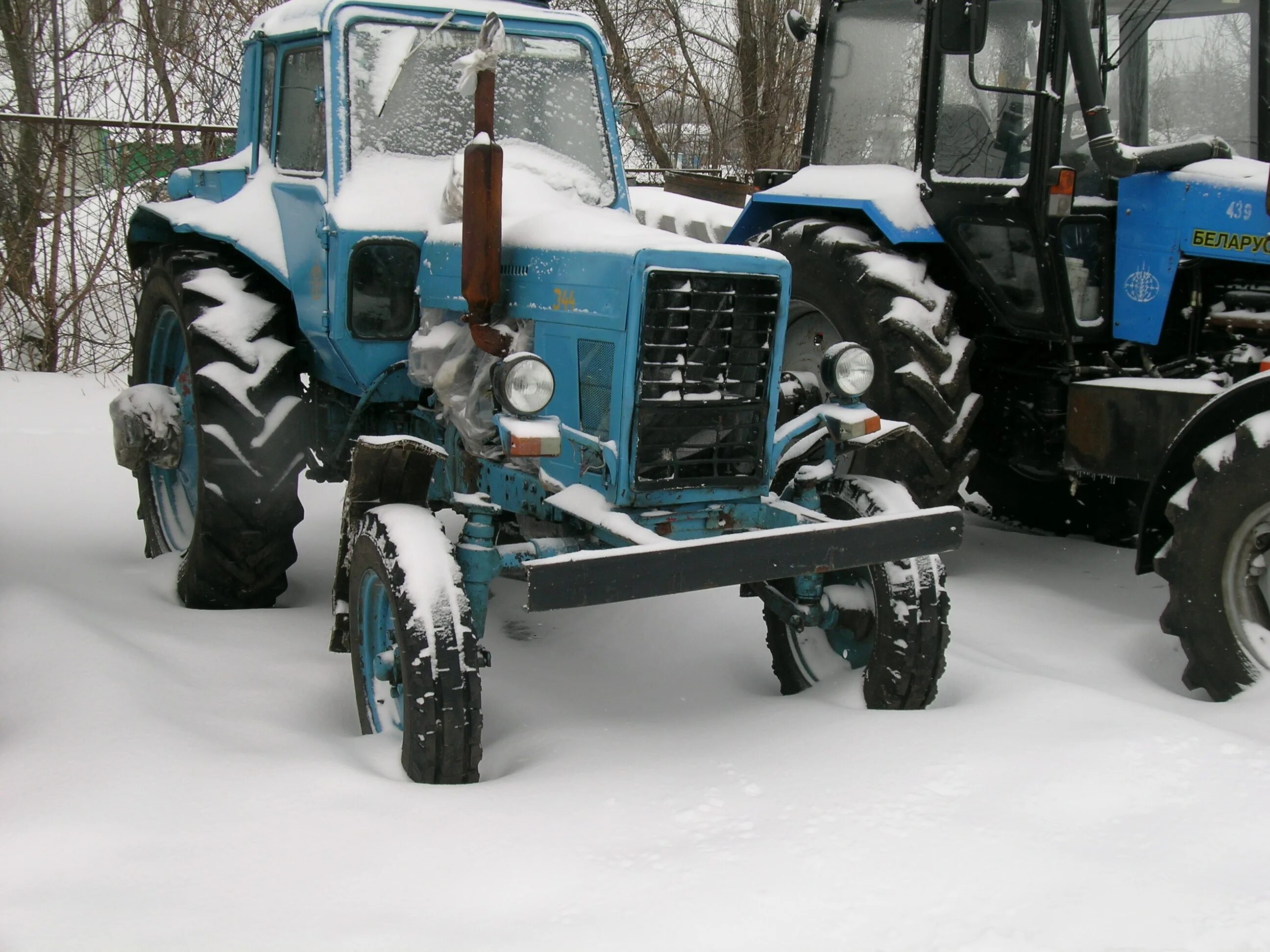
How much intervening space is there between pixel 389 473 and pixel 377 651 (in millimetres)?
512

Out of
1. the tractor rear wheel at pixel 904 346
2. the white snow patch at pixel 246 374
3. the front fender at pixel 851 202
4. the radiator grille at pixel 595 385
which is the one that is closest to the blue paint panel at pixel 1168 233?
the tractor rear wheel at pixel 904 346

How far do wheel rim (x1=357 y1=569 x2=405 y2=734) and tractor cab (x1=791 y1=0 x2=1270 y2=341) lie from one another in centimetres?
287

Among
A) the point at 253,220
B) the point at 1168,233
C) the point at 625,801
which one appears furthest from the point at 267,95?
the point at 1168,233

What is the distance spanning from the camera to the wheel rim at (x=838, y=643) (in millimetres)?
4066

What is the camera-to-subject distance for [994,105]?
17.3 feet

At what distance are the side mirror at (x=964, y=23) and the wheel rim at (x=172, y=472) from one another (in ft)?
10.6

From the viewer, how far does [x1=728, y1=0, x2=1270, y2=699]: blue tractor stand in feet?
15.5

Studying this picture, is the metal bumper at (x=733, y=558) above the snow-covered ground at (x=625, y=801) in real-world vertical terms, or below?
above

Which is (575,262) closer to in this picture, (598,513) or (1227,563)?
(598,513)

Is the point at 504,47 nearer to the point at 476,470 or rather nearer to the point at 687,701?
the point at 476,470

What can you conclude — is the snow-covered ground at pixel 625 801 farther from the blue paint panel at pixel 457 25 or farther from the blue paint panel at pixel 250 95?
the blue paint panel at pixel 250 95

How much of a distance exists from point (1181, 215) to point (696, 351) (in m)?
2.22

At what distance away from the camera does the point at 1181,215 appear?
4812mm

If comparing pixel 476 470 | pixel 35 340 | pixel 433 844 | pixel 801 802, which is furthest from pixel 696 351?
pixel 35 340
